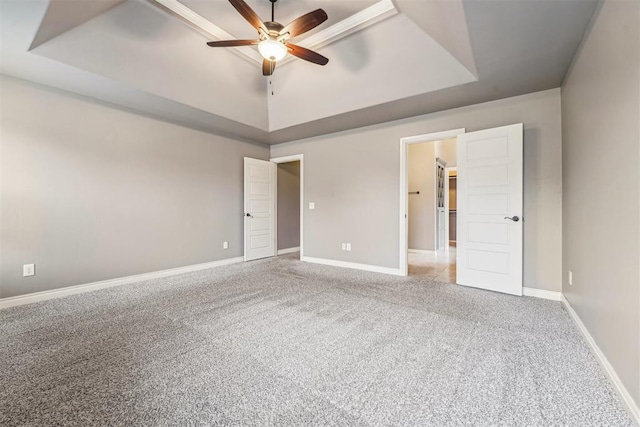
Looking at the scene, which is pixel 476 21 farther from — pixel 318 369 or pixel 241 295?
pixel 241 295

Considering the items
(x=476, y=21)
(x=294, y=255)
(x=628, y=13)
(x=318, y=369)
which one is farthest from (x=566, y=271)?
(x=294, y=255)

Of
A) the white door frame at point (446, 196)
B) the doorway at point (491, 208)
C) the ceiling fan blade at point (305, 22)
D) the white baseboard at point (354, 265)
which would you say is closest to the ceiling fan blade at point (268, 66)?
the ceiling fan blade at point (305, 22)

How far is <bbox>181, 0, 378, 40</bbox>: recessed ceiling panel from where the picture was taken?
273cm

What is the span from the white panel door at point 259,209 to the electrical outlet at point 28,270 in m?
2.75

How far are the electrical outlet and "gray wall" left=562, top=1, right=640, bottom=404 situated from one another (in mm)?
4984

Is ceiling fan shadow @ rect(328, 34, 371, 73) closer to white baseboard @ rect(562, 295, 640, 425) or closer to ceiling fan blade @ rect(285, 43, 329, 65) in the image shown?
ceiling fan blade @ rect(285, 43, 329, 65)

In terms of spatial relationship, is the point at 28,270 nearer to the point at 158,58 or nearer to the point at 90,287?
the point at 90,287

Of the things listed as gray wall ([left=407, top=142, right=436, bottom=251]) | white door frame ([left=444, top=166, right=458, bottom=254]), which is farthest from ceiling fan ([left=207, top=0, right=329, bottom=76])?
white door frame ([left=444, top=166, right=458, bottom=254])

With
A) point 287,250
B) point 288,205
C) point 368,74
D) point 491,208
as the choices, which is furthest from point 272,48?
point 287,250

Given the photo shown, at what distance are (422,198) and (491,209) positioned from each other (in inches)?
125

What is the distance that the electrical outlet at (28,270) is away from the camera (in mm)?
2842

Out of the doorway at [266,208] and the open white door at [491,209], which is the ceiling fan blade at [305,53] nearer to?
the open white door at [491,209]

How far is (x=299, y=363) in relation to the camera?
1.71 m

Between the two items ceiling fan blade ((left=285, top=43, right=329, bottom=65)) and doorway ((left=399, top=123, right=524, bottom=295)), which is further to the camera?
doorway ((left=399, top=123, right=524, bottom=295))
